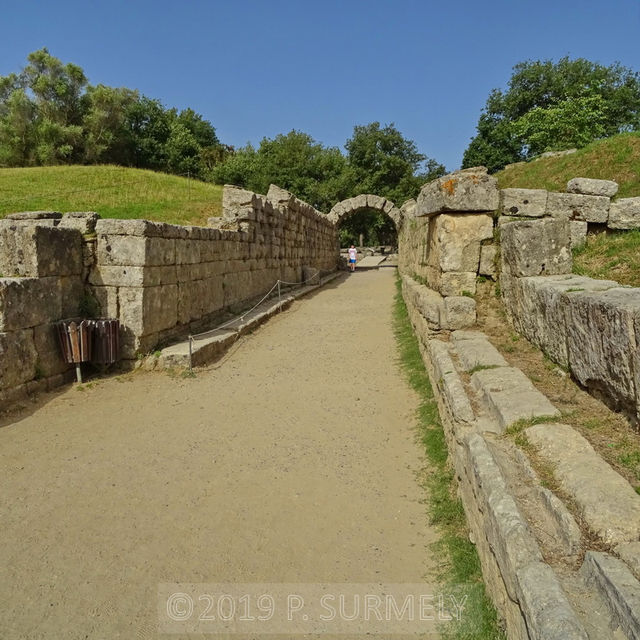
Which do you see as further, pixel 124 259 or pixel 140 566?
pixel 124 259

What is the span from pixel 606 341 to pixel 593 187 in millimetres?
5613

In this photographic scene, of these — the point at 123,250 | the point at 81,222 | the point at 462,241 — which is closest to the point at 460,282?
the point at 462,241

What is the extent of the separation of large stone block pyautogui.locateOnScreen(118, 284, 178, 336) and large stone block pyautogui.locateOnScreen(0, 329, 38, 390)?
52.2 inches

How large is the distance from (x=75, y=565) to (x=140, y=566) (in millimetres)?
405

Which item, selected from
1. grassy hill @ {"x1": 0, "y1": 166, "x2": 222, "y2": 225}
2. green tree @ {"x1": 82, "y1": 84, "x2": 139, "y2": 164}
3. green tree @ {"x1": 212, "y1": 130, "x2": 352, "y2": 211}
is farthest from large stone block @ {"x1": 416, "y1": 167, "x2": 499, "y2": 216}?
green tree @ {"x1": 82, "y1": 84, "x2": 139, "y2": 164}

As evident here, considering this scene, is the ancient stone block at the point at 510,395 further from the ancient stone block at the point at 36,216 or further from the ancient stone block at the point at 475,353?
the ancient stone block at the point at 36,216

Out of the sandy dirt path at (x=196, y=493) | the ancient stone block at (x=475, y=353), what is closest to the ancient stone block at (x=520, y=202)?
the ancient stone block at (x=475, y=353)

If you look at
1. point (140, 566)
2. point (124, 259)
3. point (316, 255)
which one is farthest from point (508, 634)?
point (316, 255)

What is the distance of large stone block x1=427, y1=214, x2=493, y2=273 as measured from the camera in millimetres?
5859

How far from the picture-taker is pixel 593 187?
7.36 m

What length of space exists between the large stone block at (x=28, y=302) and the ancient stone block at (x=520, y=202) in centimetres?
581

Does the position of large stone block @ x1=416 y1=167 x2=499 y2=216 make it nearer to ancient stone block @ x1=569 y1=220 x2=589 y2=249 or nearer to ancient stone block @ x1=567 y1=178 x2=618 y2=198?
ancient stone block @ x1=569 y1=220 x2=589 y2=249

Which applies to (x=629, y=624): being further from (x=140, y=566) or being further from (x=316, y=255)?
(x=316, y=255)

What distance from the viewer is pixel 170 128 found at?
40.9 m
